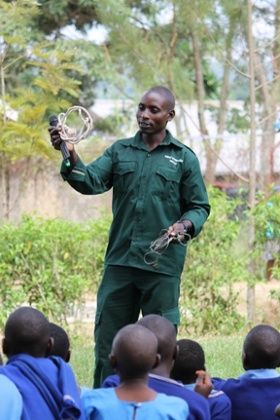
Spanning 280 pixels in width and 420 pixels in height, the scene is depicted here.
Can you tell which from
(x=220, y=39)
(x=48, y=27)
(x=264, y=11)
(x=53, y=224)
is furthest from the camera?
(x=48, y=27)

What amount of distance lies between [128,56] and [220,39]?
1.15 meters

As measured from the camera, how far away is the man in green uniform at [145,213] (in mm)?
5562

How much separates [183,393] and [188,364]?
1.30 feet

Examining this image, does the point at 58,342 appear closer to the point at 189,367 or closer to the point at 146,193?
the point at 189,367

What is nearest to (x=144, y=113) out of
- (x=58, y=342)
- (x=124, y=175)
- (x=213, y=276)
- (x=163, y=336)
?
(x=124, y=175)

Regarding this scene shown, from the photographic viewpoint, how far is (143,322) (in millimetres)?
4473

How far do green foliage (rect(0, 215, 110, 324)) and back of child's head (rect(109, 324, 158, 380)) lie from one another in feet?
15.3

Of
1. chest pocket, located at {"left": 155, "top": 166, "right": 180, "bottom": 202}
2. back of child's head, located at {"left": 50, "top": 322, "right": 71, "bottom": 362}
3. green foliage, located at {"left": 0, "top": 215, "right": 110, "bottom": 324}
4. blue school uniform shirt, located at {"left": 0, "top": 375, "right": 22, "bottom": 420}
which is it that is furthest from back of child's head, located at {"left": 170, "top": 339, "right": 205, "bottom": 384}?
green foliage, located at {"left": 0, "top": 215, "right": 110, "bottom": 324}

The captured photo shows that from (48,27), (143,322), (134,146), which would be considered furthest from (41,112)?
(48,27)

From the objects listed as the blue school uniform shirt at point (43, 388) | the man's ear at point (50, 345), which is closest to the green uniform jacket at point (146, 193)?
the man's ear at point (50, 345)

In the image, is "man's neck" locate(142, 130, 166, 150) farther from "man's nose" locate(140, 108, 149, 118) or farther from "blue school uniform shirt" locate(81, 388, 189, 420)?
"blue school uniform shirt" locate(81, 388, 189, 420)

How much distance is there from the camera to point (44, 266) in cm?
898

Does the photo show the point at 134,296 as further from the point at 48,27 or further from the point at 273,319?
the point at 48,27

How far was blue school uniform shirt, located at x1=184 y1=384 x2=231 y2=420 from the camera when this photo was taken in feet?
14.8
